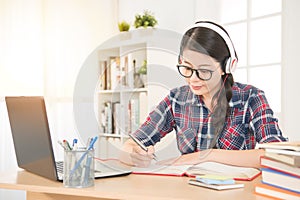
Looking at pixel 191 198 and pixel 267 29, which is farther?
pixel 267 29

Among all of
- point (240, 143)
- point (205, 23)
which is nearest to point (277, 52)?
point (240, 143)

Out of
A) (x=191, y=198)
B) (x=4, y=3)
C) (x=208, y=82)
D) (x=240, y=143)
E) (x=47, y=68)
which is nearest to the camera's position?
(x=191, y=198)

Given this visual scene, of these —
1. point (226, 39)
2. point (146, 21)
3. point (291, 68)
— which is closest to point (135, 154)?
point (226, 39)

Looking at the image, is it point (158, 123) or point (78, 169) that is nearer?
point (78, 169)

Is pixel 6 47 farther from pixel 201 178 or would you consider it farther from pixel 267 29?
pixel 201 178

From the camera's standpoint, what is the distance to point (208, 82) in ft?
4.23

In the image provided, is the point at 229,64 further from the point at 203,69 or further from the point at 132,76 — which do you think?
the point at 132,76

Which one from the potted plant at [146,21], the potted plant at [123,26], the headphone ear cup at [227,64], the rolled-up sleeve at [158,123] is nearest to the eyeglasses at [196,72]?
the headphone ear cup at [227,64]

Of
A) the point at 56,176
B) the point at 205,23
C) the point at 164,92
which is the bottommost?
the point at 56,176

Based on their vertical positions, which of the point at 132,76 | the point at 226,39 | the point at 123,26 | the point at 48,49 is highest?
Result: the point at 123,26

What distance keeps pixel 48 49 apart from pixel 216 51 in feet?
7.04

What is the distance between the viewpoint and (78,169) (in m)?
1.11

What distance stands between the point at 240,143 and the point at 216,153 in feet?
0.82

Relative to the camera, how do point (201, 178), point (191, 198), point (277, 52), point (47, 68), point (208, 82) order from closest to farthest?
1. point (191, 198)
2. point (201, 178)
3. point (208, 82)
4. point (277, 52)
5. point (47, 68)
